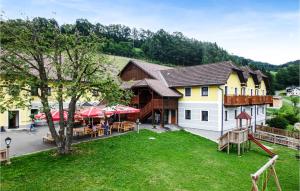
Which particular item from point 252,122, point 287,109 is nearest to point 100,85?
point 252,122

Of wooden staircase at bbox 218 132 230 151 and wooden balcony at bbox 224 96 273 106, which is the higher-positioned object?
wooden balcony at bbox 224 96 273 106

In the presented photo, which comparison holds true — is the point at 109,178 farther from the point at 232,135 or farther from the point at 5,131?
the point at 5,131

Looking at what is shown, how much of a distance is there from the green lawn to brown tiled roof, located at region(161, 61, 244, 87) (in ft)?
27.7

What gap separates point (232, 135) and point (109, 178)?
11812 mm

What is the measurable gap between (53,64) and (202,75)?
17459 mm

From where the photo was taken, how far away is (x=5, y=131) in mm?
24047

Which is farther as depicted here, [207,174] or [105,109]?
[105,109]

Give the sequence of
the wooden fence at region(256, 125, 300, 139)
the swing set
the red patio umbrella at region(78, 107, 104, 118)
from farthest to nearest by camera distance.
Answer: the wooden fence at region(256, 125, 300, 139) < the red patio umbrella at region(78, 107, 104, 118) < the swing set

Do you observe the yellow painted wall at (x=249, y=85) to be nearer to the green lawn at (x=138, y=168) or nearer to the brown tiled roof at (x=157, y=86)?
the brown tiled roof at (x=157, y=86)

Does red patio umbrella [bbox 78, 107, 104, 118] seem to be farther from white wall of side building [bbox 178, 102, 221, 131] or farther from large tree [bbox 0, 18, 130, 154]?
white wall of side building [bbox 178, 102, 221, 131]

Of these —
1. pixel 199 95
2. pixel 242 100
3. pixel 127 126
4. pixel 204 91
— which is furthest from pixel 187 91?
pixel 127 126

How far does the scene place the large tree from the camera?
14758mm

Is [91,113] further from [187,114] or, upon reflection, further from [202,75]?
[202,75]

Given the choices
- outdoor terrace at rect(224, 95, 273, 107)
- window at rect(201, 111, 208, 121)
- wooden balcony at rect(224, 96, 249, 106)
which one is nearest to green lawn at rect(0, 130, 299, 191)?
window at rect(201, 111, 208, 121)
